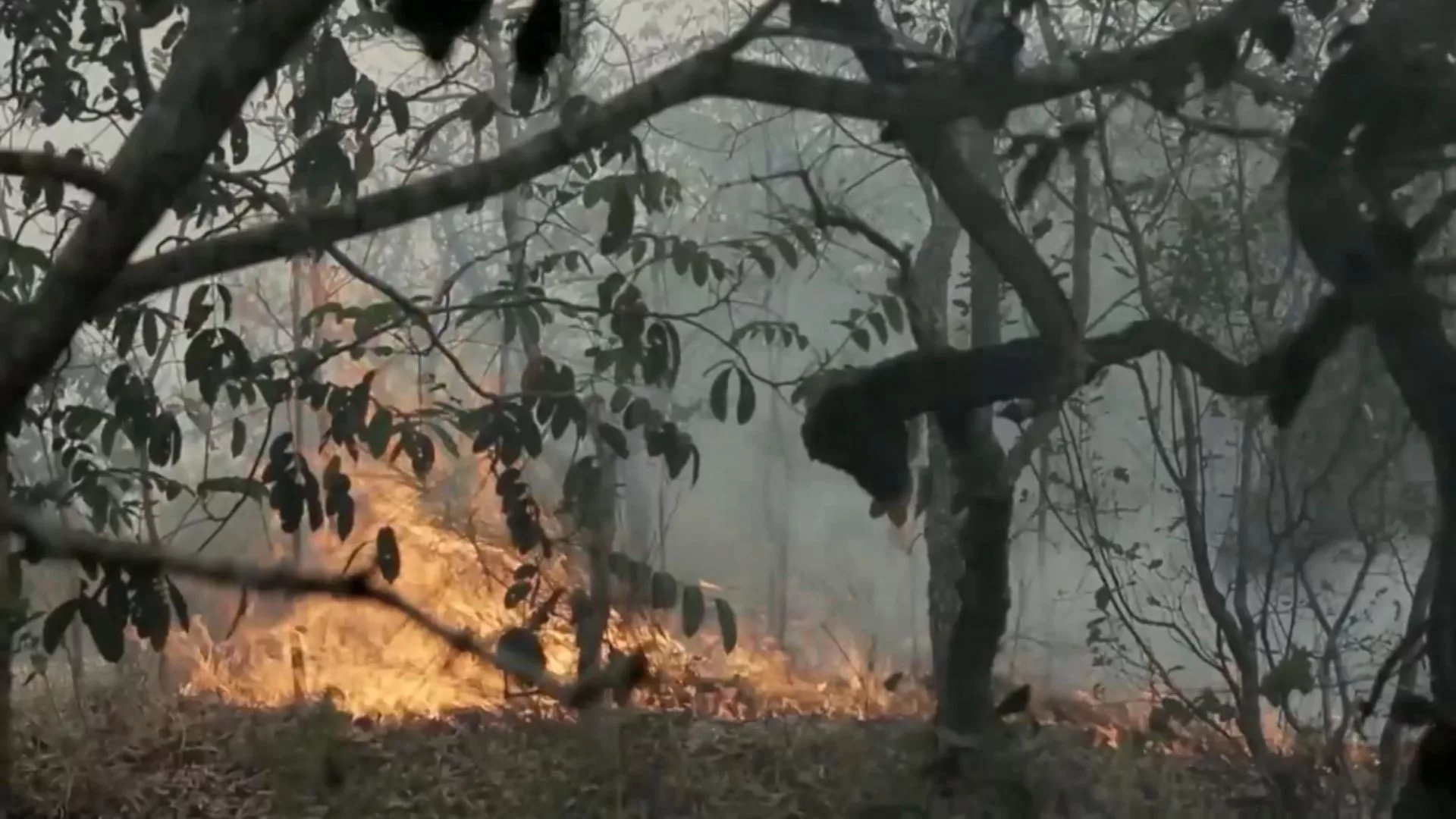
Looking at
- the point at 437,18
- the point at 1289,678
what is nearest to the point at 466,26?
the point at 437,18

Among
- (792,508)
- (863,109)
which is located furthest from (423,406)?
(863,109)

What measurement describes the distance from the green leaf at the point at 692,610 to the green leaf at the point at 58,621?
1.41 ft

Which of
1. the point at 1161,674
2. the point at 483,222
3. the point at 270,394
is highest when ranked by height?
the point at 483,222

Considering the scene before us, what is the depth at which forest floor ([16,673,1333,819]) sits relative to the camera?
0.95m

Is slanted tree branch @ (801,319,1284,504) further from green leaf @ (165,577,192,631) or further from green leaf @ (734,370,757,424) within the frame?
green leaf @ (165,577,192,631)

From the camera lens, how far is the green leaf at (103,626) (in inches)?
36.3

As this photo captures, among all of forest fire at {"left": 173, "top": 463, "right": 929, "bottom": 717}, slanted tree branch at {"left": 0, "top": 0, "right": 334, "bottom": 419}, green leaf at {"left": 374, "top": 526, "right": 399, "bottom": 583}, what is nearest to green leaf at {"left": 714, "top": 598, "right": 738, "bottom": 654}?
forest fire at {"left": 173, "top": 463, "right": 929, "bottom": 717}

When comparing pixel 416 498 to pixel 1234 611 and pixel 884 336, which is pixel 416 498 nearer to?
pixel 884 336

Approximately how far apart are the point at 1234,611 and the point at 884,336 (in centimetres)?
32

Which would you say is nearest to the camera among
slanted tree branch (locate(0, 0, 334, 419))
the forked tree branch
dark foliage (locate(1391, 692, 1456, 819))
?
slanted tree branch (locate(0, 0, 334, 419))

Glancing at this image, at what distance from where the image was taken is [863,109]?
85 cm

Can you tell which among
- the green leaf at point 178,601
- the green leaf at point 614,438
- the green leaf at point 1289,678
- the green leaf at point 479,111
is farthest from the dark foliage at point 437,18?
the green leaf at point 1289,678

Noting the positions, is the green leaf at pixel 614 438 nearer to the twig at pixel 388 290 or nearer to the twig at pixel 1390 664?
the twig at pixel 388 290

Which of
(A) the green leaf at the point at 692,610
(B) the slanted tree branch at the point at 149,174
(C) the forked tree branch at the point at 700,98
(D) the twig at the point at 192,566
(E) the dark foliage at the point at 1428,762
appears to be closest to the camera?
(D) the twig at the point at 192,566
